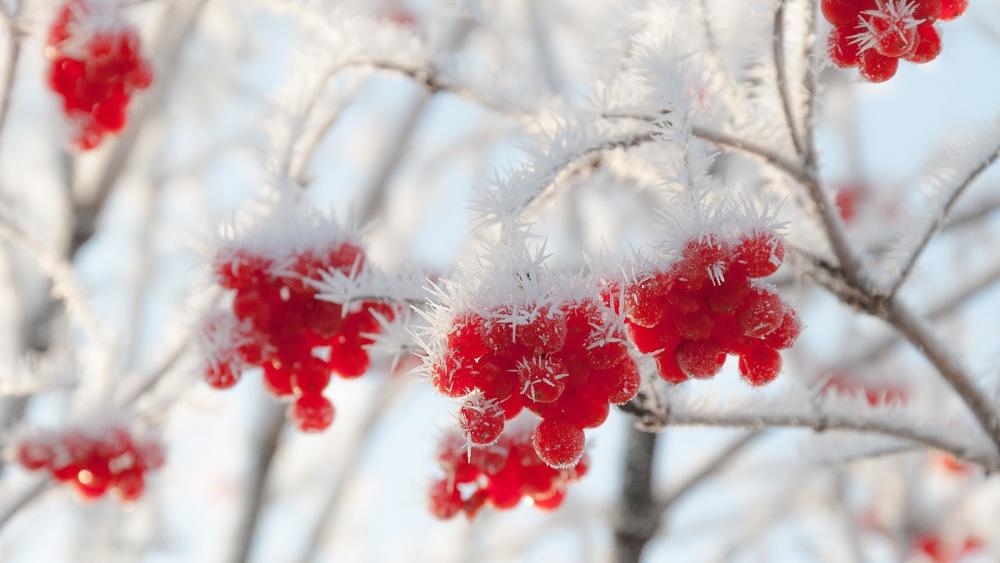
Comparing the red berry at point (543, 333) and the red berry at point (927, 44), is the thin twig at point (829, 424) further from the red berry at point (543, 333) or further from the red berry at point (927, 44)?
the red berry at point (927, 44)

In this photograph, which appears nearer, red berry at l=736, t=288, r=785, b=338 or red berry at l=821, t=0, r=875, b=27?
red berry at l=736, t=288, r=785, b=338

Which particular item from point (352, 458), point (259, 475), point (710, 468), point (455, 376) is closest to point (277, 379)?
point (455, 376)

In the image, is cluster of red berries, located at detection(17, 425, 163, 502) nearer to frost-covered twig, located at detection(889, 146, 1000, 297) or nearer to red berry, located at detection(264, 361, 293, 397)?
red berry, located at detection(264, 361, 293, 397)

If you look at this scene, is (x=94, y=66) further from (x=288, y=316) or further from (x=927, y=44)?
(x=927, y=44)

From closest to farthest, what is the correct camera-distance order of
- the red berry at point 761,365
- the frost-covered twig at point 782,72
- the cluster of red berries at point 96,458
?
the red berry at point 761,365
the frost-covered twig at point 782,72
the cluster of red berries at point 96,458

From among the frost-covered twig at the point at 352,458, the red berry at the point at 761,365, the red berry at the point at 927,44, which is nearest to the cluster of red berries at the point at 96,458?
the red berry at the point at 761,365

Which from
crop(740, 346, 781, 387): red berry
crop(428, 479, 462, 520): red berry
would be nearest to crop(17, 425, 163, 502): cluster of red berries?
crop(428, 479, 462, 520): red berry
